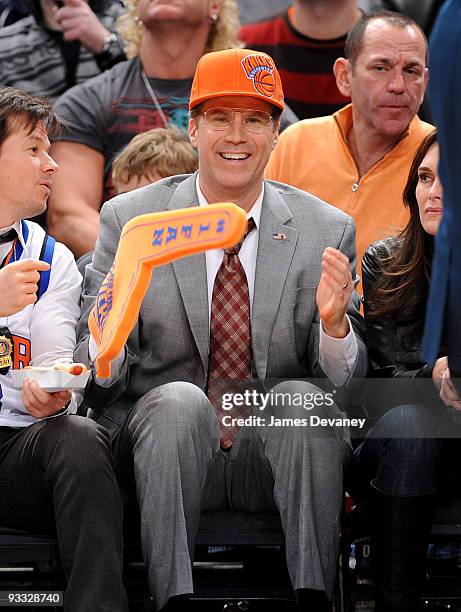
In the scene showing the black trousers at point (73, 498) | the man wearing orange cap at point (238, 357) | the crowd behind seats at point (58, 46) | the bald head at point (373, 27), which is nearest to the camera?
the black trousers at point (73, 498)

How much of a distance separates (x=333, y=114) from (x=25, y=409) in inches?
56.1

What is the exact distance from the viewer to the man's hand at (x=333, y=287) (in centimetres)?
236

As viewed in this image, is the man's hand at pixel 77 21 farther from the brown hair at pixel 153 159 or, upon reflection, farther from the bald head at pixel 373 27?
the bald head at pixel 373 27

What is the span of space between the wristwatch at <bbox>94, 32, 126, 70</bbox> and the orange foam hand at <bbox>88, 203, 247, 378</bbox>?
1519mm

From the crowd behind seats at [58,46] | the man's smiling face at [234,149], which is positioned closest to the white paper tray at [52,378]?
the man's smiling face at [234,149]

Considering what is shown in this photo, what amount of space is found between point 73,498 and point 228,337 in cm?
51

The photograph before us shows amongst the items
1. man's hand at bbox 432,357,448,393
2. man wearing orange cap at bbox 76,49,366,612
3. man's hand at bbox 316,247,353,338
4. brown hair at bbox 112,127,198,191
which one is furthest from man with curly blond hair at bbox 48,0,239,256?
man's hand at bbox 432,357,448,393

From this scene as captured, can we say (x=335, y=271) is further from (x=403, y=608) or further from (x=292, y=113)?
(x=292, y=113)

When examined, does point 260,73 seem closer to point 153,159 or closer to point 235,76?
point 235,76

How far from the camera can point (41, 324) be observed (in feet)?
8.33

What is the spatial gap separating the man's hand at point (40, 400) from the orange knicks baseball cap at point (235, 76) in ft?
2.52

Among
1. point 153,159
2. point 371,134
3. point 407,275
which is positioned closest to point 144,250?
point 407,275

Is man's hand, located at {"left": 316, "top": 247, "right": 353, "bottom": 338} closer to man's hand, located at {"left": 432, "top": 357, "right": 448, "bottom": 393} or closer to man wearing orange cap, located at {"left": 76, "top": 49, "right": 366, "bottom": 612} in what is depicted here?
man wearing orange cap, located at {"left": 76, "top": 49, "right": 366, "bottom": 612}

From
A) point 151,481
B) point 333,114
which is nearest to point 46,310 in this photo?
point 151,481
